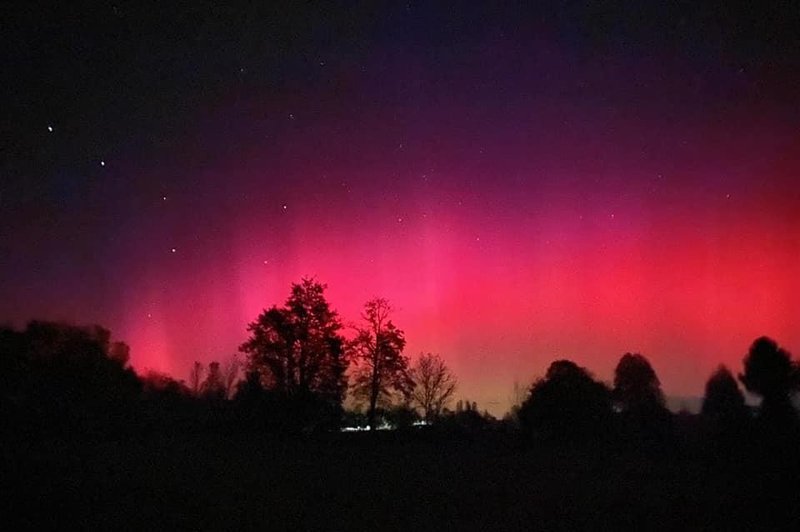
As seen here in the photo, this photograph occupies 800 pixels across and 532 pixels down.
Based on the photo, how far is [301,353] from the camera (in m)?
46.3

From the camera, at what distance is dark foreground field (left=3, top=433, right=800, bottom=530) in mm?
16938

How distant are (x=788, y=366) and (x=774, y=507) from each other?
53.7 feet

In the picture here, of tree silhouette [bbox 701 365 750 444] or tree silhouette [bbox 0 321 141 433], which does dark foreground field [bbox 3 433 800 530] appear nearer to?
tree silhouette [bbox 701 365 750 444]

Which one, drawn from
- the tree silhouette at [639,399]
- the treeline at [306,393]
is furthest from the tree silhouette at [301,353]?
the tree silhouette at [639,399]

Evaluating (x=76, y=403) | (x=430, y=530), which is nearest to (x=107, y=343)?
(x=76, y=403)

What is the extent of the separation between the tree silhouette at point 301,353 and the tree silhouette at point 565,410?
14.3 meters

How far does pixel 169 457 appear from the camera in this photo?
26.3 metres

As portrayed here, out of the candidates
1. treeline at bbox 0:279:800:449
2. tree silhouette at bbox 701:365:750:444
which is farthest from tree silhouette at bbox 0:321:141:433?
tree silhouette at bbox 701:365:750:444

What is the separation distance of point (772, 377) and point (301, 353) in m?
28.9

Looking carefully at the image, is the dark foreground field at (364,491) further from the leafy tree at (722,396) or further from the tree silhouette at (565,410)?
the tree silhouette at (565,410)

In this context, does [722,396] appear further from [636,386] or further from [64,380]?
[64,380]

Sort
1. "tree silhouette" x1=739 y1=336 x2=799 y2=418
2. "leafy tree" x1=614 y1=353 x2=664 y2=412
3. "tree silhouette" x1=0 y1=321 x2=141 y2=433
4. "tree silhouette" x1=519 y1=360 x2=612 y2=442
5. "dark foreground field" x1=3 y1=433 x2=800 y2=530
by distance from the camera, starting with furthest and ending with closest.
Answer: "leafy tree" x1=614 y1=353 x2=664 y2=412
"tree silhouette" x1=519 y1=360 x2=612 y2=442
"tree silhouette" x1=0 y1=321 x2=141 y2=433
"tree silhouette" x1=739 y1=336 x2=799 y2=418
"dark foreground field" x1=3 y1=433 x2=800 y2=530

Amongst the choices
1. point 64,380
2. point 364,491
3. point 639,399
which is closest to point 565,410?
point 639,399

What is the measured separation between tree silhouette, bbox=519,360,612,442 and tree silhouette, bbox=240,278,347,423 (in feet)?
46.9
